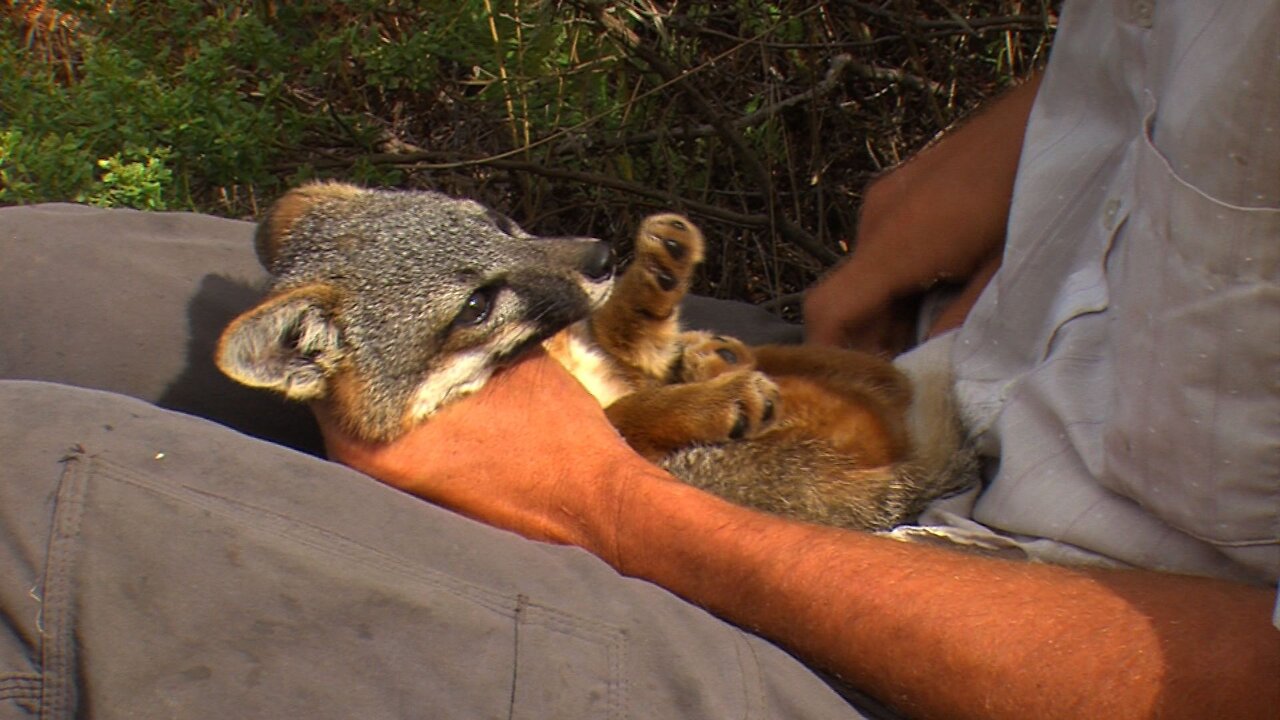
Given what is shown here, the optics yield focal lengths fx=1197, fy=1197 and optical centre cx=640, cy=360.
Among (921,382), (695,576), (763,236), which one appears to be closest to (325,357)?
(695,576)

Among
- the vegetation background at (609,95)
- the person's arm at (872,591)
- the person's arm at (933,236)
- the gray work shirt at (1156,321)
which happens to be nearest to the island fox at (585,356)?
the person's arm at (872,591)

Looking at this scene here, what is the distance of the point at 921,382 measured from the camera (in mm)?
2725

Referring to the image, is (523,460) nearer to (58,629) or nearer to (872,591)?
(872,591)

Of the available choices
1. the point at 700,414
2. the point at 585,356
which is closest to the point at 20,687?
the point at 700,414

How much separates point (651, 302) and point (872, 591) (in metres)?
1.06

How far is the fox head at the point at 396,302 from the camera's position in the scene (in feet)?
7.91

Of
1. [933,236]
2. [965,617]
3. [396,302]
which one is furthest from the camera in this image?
[933,236]

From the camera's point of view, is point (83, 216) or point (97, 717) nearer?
point (97, 717)

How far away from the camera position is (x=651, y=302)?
275cm

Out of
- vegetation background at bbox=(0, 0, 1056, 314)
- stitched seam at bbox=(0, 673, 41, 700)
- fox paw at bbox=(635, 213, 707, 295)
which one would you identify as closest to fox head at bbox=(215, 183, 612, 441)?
fox paw at bbox=(635, 213, 707, 295)

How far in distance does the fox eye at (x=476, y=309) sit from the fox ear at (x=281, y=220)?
1.60 feet

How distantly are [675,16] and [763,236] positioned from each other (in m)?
0.99

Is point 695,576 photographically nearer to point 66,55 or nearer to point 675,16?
point 675,16

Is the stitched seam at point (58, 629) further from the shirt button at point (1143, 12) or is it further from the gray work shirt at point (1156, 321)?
the shirt button at point (1143, 12)
